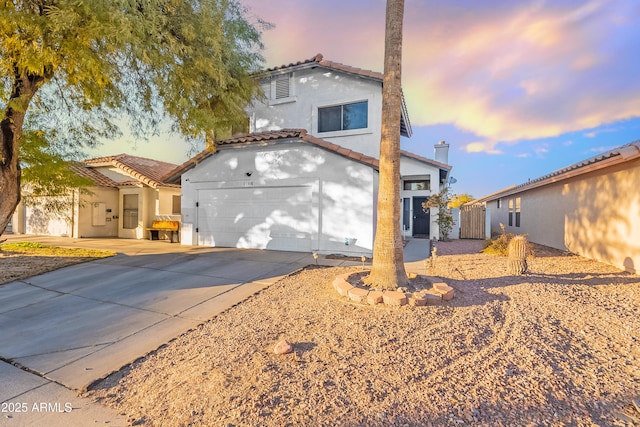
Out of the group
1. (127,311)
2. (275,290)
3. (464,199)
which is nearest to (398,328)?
(275,290)

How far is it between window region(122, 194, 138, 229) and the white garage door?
20.4 ft

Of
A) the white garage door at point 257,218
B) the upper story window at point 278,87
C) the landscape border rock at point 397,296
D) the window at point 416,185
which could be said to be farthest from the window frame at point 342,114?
the landscape border rock at point 397,296

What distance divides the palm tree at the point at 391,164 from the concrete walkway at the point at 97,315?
2.63m

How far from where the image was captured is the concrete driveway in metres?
3.28

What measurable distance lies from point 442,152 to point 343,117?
9.72m

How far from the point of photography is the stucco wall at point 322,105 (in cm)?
1055

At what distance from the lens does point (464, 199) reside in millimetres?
36156

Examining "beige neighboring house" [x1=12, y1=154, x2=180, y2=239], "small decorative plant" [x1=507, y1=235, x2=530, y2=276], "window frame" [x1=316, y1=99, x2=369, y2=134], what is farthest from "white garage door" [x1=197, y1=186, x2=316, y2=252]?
"small decorative plant" [x1=507, y1=235, x2=530, y2=276]

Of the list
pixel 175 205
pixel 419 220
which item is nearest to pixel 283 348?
pixel 419 220

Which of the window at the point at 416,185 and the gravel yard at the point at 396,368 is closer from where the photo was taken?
the gravel yard at the point at 396,368

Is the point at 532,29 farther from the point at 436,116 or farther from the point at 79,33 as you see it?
the point at 79,33

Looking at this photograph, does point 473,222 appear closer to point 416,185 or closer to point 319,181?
point 416,185

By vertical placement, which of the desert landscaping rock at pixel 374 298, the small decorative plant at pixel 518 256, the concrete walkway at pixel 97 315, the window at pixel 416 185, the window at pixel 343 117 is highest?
the window at pixel 343 117

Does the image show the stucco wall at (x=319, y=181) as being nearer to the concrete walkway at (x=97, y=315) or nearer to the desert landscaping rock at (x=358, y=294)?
the concrete walkway at (x=97, y=315)
